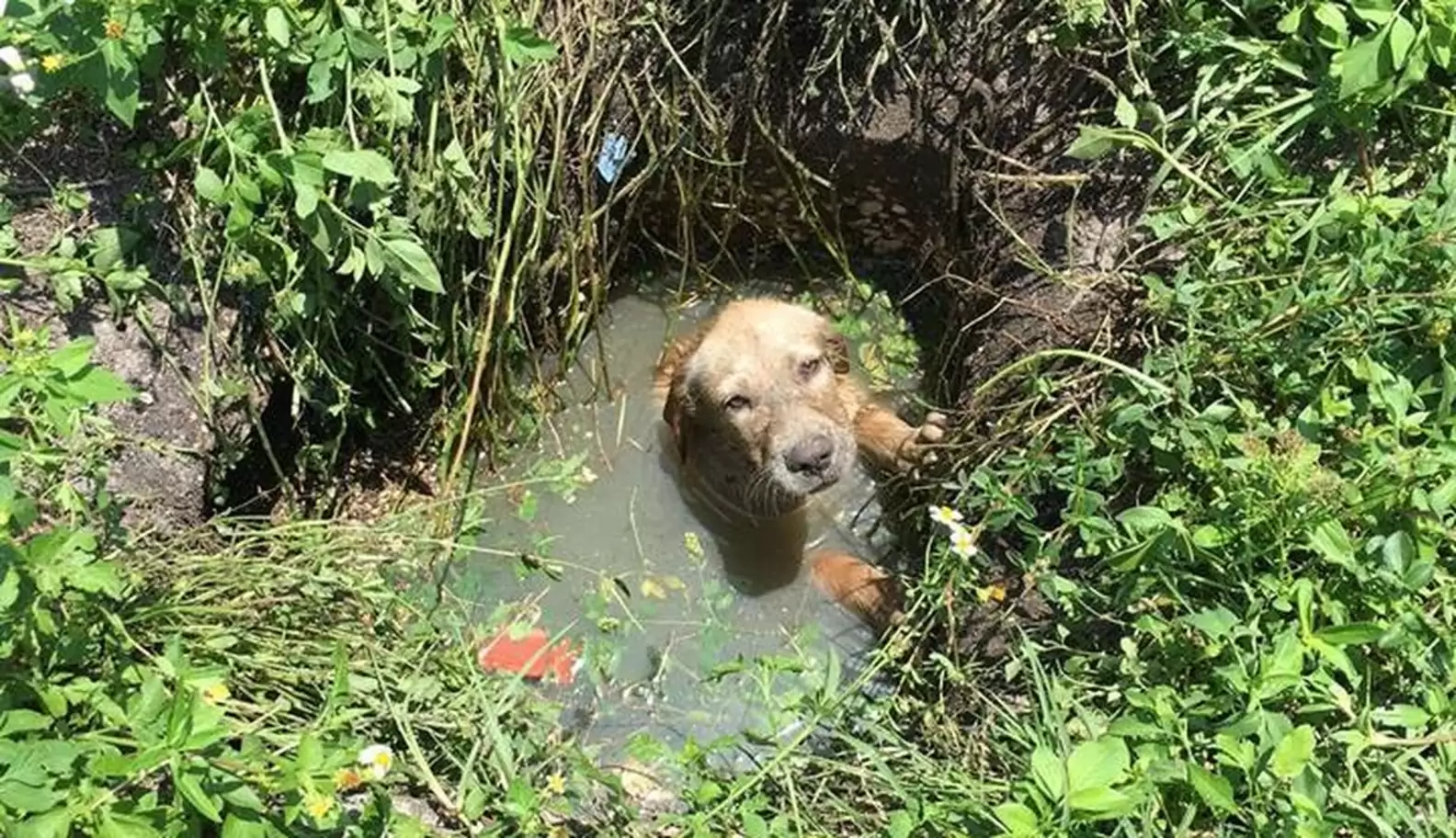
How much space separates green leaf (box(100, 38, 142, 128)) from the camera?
96.1 inches

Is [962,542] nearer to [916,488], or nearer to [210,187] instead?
[916,488]

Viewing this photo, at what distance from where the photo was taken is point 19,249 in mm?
2859

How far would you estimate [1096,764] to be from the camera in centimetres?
210

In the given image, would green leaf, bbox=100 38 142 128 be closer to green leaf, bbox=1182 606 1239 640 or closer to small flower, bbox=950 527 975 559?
small flower, bbox=950 527 975 559

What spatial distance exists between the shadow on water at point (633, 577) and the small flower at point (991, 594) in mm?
554

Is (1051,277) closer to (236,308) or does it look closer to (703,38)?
(703,38)

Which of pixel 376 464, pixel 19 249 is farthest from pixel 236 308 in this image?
pixel 376 464

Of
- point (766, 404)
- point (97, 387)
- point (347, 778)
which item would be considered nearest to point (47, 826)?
point (347, 778)

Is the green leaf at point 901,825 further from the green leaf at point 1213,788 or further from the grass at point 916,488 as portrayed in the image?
the green leaf at point 1213,788

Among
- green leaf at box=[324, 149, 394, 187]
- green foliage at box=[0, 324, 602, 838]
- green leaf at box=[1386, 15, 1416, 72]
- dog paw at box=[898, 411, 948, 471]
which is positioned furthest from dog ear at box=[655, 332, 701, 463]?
green leaf at box=[1386, 15, 1416, 72]

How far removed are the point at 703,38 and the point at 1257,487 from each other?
2.01m

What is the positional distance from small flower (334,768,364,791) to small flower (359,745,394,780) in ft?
0.09

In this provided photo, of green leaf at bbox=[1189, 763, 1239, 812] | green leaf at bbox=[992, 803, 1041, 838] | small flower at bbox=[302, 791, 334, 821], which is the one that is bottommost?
green leaf at bbox=[992, 803, 1041, 838]

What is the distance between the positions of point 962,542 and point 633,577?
1.47 meters
